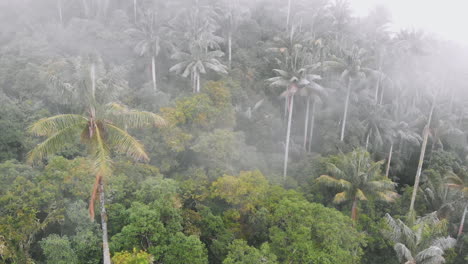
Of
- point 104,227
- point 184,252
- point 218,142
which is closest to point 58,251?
point 104,227

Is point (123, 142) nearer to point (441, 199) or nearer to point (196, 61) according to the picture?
point (196, 61)

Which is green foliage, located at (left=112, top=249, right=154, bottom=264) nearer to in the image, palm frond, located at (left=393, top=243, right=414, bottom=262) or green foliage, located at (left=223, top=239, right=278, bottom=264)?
green foliage, located at (left=223, top=239, right=278, bottom=264)

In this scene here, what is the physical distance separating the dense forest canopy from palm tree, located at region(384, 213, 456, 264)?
10cm

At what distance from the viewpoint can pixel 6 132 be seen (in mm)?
22453

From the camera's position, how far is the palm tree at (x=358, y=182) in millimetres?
21828

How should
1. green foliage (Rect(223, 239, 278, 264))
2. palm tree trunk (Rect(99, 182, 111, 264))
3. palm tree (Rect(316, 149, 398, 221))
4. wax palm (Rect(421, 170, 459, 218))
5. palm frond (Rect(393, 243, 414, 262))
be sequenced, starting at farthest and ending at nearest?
wax palm (Rect(421, 170, 459, 218)) < palm tree (Rect(316, 149, 398, 221)) < palm frond (Rect(393, 243, 414, 262)) < green foliage (Rect(223, 239, 278, 264)) < palm tree trunk (Rect(99, 182, 111, 264))

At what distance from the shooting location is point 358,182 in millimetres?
22125

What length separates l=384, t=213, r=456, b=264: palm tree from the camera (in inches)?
692

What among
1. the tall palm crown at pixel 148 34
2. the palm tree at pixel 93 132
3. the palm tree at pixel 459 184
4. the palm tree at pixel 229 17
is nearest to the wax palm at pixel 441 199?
the palm tree at pixel 459 184

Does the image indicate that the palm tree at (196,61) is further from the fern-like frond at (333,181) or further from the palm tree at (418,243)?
the palm tree at (418,243)

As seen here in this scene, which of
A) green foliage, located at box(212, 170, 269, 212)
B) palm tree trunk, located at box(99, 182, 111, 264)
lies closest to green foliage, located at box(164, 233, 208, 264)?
palm tree trunk, located at box(99, 182, 111, 264)

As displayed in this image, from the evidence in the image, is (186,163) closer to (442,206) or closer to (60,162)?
(60,162)

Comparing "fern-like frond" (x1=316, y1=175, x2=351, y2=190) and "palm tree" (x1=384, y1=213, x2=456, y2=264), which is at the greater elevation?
"fern-like frond" (x1=316, y1=175, x2=351, y2=190)

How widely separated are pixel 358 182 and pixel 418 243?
196 inches
